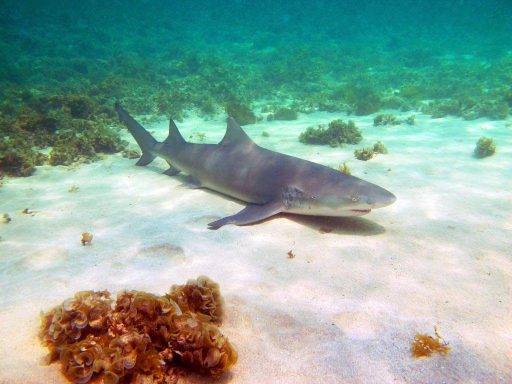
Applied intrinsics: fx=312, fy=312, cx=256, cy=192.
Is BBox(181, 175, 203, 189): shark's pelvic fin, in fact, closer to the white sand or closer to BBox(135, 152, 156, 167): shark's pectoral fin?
the white sand

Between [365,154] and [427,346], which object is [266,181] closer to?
[427,346]

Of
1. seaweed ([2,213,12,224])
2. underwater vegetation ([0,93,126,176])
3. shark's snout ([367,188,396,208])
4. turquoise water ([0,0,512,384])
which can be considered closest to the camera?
turquoise water ([0,0,512,384])

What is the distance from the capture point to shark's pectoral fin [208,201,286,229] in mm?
4980

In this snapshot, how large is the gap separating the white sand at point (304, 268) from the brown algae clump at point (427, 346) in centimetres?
6

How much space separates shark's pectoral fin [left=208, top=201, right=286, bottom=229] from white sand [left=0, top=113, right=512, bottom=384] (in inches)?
5.7

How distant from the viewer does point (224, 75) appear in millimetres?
21031

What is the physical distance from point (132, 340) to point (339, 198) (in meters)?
3.41

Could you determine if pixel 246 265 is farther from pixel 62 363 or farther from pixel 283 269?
pixel 62 363

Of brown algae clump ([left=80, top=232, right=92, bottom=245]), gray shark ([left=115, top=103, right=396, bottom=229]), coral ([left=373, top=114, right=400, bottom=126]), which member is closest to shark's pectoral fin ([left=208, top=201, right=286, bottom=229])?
gray shark ([left=115, top=103, right=396, bottom=229])

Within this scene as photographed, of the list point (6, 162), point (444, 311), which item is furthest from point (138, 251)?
point (6, 162)

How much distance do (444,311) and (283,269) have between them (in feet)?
5.71

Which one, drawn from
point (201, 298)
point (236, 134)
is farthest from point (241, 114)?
point (201, 298)

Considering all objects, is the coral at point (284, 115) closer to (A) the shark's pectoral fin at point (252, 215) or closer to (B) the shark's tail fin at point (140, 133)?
(B) the shark's tail fin at point (140, 133)

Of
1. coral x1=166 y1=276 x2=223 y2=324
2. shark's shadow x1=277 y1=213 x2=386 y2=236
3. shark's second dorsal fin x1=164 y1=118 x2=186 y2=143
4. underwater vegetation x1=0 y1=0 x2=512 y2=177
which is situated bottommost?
shark's shadow x1=277 y1=213 x2=386 y2=236
